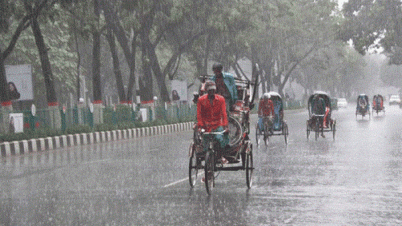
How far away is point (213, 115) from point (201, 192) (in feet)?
3.55

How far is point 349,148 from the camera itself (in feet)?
64.0

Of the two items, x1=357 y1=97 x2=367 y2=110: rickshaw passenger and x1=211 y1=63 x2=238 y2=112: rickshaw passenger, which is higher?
x1=211 y1=63 x2=238 y2=112: rickshaw passenger

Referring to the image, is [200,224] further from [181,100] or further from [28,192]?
[181,100]

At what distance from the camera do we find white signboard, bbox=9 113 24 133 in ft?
76.9

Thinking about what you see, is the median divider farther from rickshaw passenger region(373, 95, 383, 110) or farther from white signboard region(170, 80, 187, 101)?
rickshaw passenger region(373, 95, 383, 110)

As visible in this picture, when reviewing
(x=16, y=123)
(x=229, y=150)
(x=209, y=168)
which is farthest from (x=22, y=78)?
(x=209, y=168)

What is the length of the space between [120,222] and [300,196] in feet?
A: 9.33

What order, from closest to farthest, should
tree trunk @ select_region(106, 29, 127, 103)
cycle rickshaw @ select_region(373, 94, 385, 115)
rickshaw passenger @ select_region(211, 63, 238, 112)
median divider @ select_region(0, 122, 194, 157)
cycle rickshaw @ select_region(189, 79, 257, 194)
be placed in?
1. cycle rickshaw @ select_region(189, 79, 257, 194)
2. rickshaw passenger @ select_region(211, 63, 238, 112)
3. median divider @ select_region(0, 122, 194, 157)
4. tree trunk @ select_region(106, 29, 127, 103)
5. cycle rickshaw @ select_region(373, 94, 385, 115)

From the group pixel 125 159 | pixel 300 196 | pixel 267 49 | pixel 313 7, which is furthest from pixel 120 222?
pixel 313 7

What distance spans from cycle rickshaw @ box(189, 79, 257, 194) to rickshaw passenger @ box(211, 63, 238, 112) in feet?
0.43

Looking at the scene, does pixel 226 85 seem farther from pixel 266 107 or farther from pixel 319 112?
pixel 319 112

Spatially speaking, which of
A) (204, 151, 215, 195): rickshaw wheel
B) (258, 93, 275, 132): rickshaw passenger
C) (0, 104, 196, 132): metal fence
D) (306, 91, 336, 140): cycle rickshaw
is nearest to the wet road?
(204, 151, 215, 195): rickshaw wheel

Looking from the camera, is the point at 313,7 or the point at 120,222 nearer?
the point at 120,222

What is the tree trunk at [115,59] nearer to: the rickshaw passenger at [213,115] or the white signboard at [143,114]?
the white signboard at [143,114]
